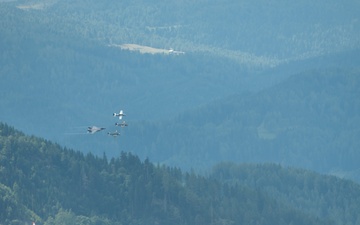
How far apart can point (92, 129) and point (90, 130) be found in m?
1.88

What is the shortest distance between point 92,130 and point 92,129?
15 centimetres

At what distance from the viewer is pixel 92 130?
191 m

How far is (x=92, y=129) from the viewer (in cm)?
19075

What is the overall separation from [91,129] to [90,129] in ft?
1.65

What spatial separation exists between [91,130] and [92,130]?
1001mm

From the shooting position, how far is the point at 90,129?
189 m

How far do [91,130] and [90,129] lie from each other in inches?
10.9

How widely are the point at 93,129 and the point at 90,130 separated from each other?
201 centimetres

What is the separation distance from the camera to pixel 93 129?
190875 millimetres

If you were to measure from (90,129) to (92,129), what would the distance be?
1.38m

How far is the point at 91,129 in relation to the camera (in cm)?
18988
